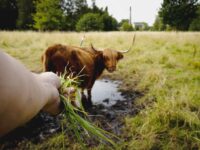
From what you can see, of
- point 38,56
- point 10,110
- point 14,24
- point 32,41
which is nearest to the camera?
point 10,110

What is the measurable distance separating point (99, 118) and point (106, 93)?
5.58 feet

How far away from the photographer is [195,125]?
3.62 meters

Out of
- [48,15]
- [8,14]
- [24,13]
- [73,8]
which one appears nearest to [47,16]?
[48,15]

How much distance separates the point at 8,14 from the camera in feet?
115

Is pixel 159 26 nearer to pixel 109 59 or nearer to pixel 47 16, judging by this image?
pixel 47 16

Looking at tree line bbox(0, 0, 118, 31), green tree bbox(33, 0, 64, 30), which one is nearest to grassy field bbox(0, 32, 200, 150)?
green tree bbox(33, 0, 64, 30)

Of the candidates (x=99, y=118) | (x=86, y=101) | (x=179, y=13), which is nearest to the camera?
(x=99, y=118)

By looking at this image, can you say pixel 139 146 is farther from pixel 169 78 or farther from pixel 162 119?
pixel 169 78

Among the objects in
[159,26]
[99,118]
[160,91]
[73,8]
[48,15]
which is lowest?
[99,118]

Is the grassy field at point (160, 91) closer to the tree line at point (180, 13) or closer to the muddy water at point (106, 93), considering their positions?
the muddy water at point (106, 93)

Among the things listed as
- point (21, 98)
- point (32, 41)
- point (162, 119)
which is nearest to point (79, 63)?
point (162, 119)

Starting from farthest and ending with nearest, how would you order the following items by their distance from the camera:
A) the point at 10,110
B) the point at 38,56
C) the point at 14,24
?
the point at 14,24
the point at 38,56
the point at 10,110

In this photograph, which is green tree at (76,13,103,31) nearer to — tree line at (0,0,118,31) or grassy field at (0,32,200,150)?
tree line at (0,0,118,31)

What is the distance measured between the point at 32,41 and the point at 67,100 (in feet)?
43.0
